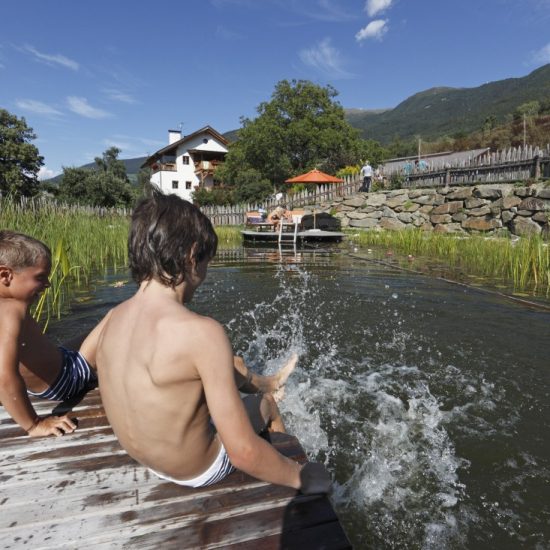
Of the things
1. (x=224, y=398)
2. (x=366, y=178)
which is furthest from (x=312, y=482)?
(x=366, y=178)

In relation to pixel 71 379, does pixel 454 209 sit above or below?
above

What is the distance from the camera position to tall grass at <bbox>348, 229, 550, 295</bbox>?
7.32 metres

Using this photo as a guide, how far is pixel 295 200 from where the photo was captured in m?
22.5

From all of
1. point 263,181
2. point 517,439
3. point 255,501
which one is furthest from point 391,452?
point 263,181

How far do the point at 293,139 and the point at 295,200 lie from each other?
14.3m

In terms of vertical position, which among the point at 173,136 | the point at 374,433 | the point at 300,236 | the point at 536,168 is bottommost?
the point at 374,433

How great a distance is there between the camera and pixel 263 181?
105 feet

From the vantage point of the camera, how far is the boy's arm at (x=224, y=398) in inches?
47.5

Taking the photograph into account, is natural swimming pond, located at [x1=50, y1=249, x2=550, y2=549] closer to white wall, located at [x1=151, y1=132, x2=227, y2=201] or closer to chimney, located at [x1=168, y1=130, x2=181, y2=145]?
white wall, located at [x1=151, y1=132, x2=227, y2=201]

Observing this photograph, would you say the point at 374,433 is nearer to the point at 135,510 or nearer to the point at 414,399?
the point at 414,399

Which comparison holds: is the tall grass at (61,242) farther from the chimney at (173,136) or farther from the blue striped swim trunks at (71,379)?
the chimney at (173,136)

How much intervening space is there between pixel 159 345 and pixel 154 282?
0.83 ft

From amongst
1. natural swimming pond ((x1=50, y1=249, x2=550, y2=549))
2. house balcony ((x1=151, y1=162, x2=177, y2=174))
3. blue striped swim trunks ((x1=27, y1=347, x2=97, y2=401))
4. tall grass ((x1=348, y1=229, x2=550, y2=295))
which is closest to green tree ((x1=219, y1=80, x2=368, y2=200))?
house balcony ((x1=151, y1=162, x2=177, y2=174))

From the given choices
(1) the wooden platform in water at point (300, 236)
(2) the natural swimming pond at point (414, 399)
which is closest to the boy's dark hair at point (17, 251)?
(2) the natural swimming pond at point (414, 399)
